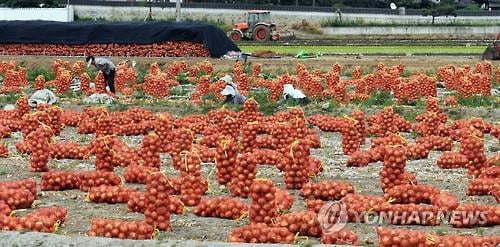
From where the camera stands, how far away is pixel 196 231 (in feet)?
28.3

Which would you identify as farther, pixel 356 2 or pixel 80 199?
pixel 356 2

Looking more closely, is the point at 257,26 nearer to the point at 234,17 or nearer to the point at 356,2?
the point at 234,17

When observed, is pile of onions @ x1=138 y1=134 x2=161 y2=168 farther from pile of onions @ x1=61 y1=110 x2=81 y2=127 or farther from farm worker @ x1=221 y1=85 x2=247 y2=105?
farm worker @ x1=221 y1=85 x2=247 y2=105

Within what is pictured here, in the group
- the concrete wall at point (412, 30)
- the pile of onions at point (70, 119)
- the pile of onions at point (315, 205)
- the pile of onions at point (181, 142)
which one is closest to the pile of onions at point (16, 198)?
the pile of onions at point (181, 142)

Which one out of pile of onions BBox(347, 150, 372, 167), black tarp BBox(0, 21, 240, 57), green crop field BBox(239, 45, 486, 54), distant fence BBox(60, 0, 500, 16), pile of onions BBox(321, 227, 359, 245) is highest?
Answer: distant fence BBox(60, 0, 500, 16)

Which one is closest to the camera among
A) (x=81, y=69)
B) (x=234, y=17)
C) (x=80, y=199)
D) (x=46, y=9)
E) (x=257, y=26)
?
(x=80, y=199)

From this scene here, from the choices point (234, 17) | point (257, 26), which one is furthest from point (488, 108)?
point (234, 17)

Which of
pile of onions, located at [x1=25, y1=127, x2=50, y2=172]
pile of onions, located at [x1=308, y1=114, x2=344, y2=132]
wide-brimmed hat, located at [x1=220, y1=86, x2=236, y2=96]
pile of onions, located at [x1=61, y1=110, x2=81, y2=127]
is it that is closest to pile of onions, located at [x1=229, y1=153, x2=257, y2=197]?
pile of onions, located at [x1=25, y1=127, x2=50, y2=172]

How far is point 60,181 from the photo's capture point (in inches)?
425

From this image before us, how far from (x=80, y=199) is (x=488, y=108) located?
11.4m

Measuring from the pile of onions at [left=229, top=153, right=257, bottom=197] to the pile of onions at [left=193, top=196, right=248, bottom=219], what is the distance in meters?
0.79

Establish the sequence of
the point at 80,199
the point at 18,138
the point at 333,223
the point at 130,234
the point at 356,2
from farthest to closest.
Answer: the point at 356,2
the point at 18,138
the point at 80,199
the point at 333,223
the point at 130,234

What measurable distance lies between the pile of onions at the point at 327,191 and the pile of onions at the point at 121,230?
2633mm

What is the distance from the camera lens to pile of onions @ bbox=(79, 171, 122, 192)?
10633mm
